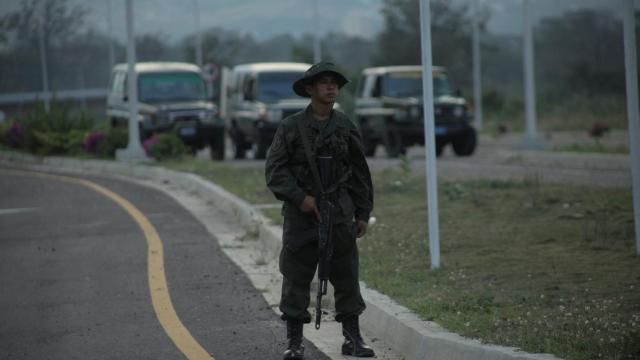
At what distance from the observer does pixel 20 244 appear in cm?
1431

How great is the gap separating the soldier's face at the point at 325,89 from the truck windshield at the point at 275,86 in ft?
77.3

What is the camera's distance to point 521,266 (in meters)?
10.2

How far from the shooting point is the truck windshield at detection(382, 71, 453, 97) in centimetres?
3080

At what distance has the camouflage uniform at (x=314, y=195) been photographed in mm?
7445

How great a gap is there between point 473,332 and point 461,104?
23395 mm

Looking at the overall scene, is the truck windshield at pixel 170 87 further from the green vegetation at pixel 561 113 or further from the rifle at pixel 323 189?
the rifle at pixel 323 189

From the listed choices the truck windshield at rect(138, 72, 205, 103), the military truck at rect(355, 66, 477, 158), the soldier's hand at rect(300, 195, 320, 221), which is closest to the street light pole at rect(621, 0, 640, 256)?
the soldier's hand at rect(300, 195, 320, 221)

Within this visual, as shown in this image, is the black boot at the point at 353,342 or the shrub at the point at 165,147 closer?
the black boot at the point at 353,342

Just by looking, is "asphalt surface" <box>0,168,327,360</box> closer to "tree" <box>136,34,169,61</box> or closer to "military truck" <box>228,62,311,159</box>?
"military truck" <box>228,62,311,159</box>

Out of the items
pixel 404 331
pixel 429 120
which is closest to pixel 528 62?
pixel 429 120

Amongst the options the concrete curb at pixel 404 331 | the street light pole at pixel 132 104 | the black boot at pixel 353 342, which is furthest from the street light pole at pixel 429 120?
the street light pole at pixel 132 104

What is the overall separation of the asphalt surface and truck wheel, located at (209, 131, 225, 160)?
13.0 m

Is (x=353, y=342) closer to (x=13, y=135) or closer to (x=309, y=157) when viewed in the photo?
(x=309, y=157)

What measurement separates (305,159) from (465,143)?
79.9 feet
